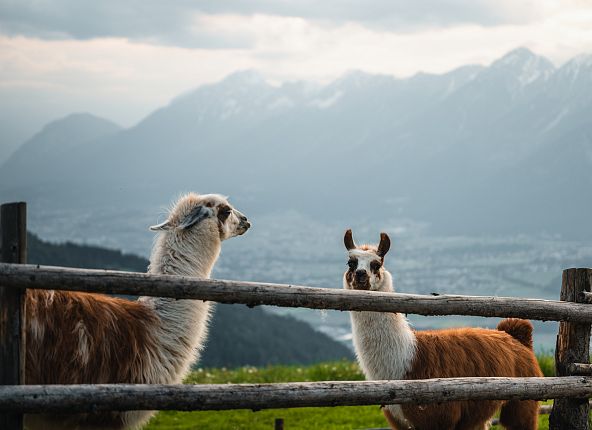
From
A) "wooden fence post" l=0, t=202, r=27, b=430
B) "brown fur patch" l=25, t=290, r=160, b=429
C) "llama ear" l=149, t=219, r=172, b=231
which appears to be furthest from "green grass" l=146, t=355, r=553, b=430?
"wooden fence post" l=0, t=202, r=27, b=430

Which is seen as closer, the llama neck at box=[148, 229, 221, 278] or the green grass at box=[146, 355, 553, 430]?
the llama neck at box=[148, 229, 221, 278]

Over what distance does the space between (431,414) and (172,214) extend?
2945 mm

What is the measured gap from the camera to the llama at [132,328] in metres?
5.93

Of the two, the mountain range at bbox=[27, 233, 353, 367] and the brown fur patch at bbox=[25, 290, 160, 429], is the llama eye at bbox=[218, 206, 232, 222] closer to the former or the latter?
the brown fur patch at bbox=[25, 290, 160, 429]

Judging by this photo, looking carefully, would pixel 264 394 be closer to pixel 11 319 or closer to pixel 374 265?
pixel 11 319

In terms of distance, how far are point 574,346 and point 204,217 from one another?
3394mm

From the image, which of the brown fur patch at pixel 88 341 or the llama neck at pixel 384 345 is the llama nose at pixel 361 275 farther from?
the brown fur patch at pixel 88 341

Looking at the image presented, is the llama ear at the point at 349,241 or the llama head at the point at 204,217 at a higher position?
the llama head at the point at 204,217

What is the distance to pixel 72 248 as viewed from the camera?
2990 inches

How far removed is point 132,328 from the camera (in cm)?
655

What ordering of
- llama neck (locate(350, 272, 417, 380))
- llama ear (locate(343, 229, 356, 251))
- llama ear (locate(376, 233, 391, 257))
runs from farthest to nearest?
llama ear (locate(343, 229, 356, 251))
llama ear (locate(376, 233, 391, 257))
llama neck (locate(350, 272, 417, 380))

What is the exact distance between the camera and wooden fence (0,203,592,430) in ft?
17.2

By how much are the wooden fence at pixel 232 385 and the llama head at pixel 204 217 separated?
6.23 feet

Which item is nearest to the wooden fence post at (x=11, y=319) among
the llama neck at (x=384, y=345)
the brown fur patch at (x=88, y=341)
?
the brown fur patch at (x=88, y=341)
